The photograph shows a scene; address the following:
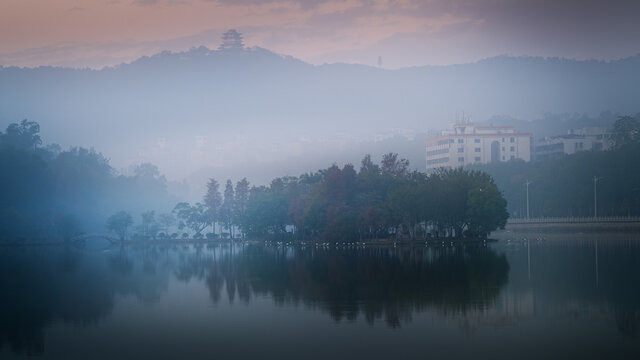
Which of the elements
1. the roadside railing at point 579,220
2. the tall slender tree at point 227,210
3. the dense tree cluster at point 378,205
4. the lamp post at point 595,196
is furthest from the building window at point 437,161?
the dense tree cluster at point 378,205

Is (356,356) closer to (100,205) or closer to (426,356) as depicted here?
(426,356)

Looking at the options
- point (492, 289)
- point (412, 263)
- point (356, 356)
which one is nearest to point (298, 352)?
point (356, 356)

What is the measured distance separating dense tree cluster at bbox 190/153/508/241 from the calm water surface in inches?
1192

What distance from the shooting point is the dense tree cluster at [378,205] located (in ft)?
260

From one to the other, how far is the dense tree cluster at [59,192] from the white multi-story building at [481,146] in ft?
202

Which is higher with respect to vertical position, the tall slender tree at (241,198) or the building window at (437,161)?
the building window at (437,161)

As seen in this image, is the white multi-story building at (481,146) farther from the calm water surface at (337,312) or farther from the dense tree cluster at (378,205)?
the calm water surface at (337,312)

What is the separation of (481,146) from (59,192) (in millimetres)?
86804

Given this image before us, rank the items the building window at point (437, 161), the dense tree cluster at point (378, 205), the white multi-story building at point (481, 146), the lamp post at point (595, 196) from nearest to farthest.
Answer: the dense tree cluster at point (378, 205) < the lamp post at point (595, 196) < the white multi-story building at point (481, 146) < the building window at point (437, 161)

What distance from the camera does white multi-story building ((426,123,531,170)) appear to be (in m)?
165

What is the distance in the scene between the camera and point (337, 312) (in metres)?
28.4

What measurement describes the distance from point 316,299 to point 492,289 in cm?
777

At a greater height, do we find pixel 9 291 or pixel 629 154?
pixel 629 154

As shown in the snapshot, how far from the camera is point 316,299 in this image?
32.4 m
